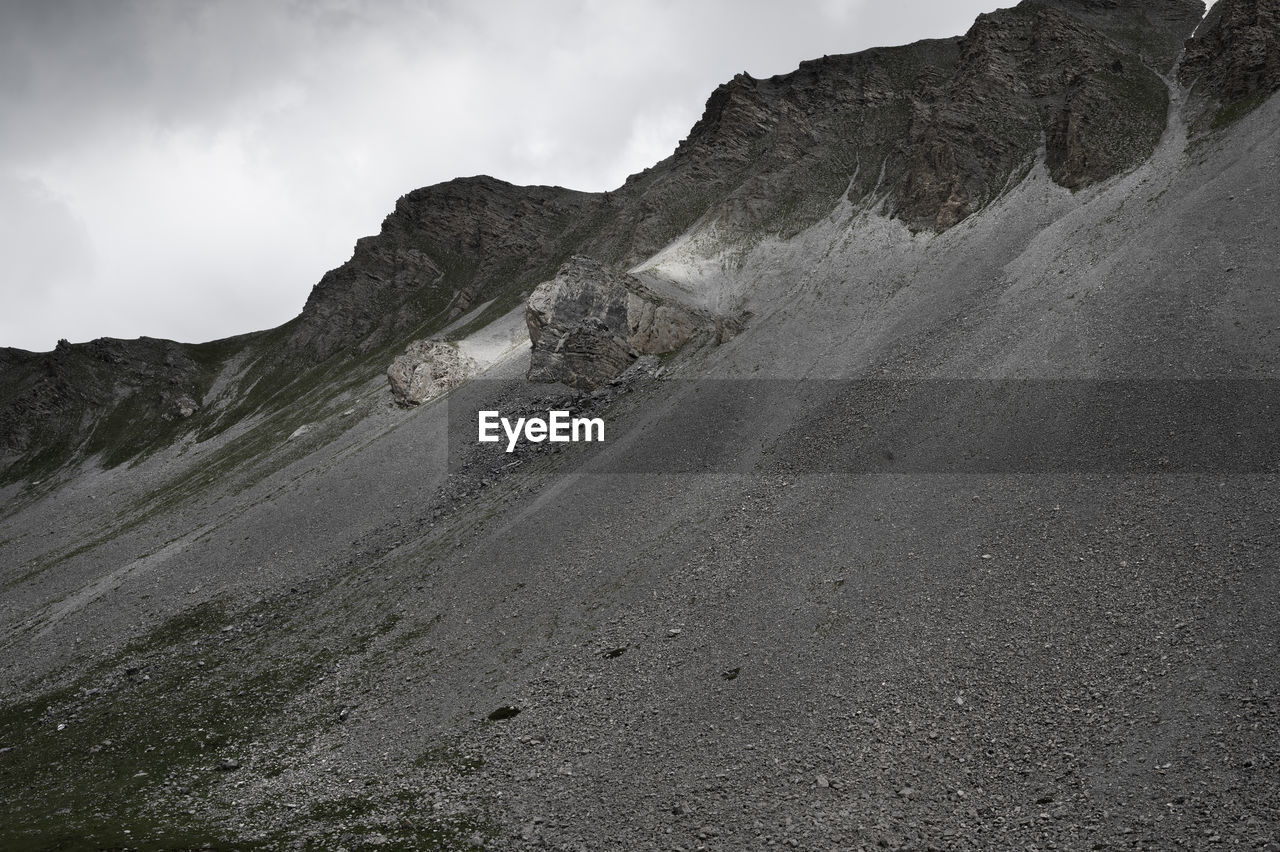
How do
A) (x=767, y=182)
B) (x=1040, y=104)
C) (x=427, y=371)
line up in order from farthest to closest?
(x=767, y=182)
(x=427, y=371)
(x=1040, y=104)

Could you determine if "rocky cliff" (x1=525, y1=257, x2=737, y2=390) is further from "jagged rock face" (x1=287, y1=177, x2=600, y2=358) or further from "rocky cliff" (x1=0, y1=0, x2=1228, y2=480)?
"jagged rock face" (x1=287, y1=177, x2=600, y2=358)

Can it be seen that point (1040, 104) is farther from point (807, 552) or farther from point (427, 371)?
point (427, 371)

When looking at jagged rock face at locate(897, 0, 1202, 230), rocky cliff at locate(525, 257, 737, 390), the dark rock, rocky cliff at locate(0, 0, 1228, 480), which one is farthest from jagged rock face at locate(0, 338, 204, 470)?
jagged rock face at locate(897, 0, 1202, 230)

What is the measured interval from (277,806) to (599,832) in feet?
42.0

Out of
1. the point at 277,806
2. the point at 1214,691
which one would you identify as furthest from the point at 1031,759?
the point at 277,806

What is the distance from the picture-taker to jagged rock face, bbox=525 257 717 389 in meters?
61.9

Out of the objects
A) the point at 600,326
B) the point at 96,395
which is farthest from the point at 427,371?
the point at 96,395

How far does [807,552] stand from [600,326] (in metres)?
37.5

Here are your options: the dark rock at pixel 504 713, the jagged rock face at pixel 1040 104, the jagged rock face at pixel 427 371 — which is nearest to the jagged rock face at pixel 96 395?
the jagged rock face at pixel 427 371

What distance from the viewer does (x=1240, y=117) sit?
49.9 meters

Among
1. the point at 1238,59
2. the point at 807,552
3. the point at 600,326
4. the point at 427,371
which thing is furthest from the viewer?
the point at 427,371

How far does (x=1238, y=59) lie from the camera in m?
53.2

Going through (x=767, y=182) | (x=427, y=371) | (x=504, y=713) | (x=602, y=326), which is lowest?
(x=504, y=713)

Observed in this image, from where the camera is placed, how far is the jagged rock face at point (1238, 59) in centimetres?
5081
